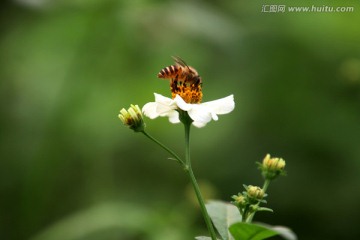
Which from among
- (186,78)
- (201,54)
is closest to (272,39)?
(201,54)

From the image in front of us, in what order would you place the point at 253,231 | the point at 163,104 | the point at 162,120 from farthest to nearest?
the point at 162,120 → the point at 163,104 → the point at 253,231

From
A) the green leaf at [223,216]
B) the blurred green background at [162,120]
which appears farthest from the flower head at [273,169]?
the blurred green background at [162,120]

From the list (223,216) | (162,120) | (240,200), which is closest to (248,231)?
(240,200)

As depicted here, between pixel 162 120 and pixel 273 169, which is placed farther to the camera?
pixel 162 120

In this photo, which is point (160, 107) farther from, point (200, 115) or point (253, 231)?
point (253, 231)

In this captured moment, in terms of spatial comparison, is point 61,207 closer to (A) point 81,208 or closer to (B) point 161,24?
(A) point 81,208

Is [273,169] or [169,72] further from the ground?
[169,72]
